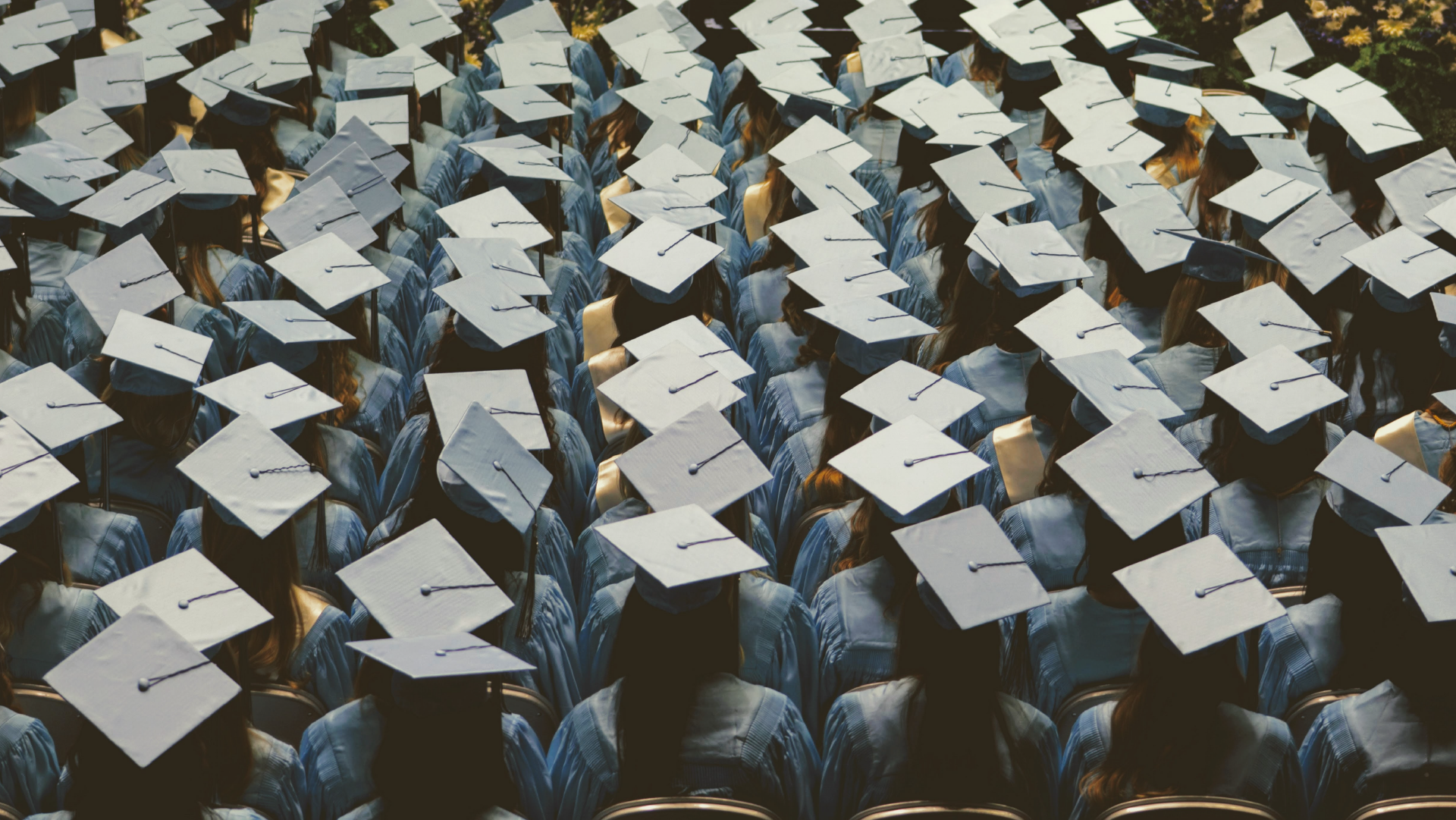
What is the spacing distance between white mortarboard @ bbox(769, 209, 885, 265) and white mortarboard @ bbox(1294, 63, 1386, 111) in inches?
99.2

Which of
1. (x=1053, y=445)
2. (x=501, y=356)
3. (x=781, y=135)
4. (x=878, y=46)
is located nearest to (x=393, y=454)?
(x=501, y=356)

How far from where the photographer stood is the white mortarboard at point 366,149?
4.84m

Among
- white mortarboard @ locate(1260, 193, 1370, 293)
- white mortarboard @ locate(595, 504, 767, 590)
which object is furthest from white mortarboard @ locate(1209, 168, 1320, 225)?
white mortarboard @ locate(595, 504, 767, 590)

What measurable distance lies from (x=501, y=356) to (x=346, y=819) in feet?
5.59

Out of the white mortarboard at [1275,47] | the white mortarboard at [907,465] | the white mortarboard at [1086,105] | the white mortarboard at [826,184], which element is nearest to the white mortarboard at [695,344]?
the white mortarboard at [907,465]

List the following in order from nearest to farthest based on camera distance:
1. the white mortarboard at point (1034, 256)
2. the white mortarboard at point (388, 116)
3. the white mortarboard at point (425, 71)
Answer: the white mortarboard at point (1034, 256)
the white mortarboard at point (388, 116)
the white mortarboard at point (425, 71)

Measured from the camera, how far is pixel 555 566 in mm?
3318

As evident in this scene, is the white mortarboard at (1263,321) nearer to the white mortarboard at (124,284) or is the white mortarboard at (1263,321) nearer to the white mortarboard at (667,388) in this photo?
the white mortarboard at (667,388)

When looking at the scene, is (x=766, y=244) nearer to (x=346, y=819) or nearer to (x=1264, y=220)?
(x=1264, y=220)

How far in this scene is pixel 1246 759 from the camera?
2.45 m

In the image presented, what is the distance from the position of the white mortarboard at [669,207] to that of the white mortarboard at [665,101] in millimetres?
993

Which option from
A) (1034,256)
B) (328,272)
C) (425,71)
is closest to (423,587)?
(328,272)

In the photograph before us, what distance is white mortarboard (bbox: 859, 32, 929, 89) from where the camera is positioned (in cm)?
619

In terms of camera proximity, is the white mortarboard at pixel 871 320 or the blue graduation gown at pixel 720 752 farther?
the white mortarboard at pixel 871 320
